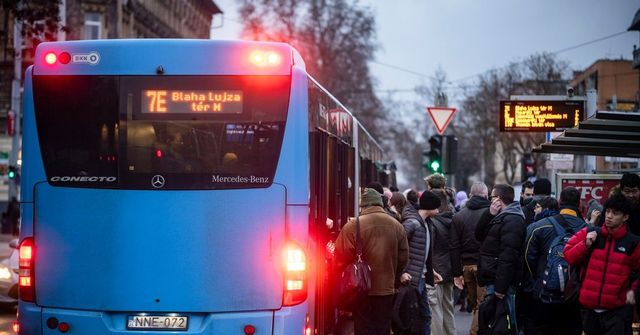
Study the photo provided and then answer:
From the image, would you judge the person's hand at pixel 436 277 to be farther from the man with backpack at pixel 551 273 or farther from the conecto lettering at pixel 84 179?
the conecto lettering at pixel 84 179

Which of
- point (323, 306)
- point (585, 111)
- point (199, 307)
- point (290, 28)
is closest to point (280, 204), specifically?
point (199, 307)

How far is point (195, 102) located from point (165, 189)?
743 millimetres

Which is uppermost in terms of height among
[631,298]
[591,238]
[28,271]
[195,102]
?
[195,102]

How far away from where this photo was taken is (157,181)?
28.5 feet

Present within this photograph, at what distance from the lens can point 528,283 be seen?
10781 millimetres

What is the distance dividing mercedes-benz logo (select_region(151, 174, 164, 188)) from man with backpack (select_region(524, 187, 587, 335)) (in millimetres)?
3798

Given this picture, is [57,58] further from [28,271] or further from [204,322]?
[204,322]

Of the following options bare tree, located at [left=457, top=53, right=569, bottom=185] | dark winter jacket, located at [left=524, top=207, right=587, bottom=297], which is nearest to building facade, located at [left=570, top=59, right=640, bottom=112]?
bare tree, located at [left=457, top=53, right=569, bottom=185]

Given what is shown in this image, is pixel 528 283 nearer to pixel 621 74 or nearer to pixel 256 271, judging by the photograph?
pixel 256 271

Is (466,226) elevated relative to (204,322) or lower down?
elevated

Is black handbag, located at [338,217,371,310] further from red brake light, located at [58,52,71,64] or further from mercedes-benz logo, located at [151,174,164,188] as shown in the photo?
red brake light, located at [58,52,71,64]

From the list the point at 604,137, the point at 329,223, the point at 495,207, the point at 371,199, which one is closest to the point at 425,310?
the point at 495,207

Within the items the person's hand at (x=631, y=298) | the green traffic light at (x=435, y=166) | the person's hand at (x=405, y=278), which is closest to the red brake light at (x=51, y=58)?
the person's hand at (x=405, y=278)

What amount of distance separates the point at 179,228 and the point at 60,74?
1.63 m
